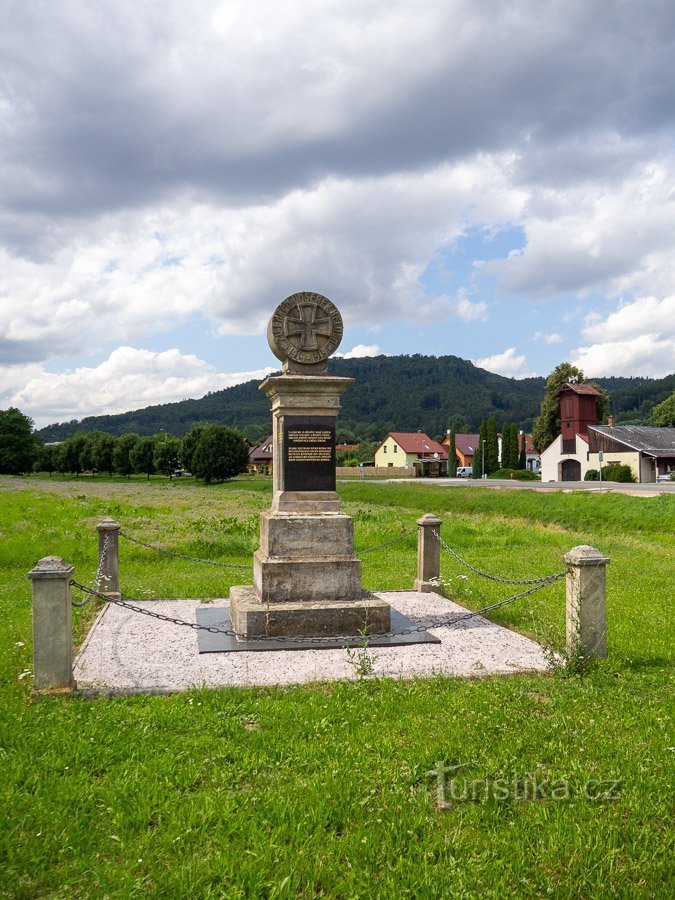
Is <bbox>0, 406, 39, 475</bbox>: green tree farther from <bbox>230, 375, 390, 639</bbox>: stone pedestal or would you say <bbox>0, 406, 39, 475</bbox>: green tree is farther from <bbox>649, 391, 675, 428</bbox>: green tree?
<bbox>230, 375, 390, 639</bbox>: stone pedestal

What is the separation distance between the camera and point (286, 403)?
9.16 metres

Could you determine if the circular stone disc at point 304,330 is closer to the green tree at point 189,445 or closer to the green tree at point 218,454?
the green tree at point 218,454

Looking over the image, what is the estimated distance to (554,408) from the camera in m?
64.4

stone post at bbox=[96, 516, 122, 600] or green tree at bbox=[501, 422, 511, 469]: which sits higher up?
green tree at bbox=[501, 422, 511, 469]

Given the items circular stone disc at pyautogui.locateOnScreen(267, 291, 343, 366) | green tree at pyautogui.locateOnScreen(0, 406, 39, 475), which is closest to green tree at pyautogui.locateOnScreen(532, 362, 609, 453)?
circular stone disc at pyautogui.locateOnScreen(267, 291, 343, 366)

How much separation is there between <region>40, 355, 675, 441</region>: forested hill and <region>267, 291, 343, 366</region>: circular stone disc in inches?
4751

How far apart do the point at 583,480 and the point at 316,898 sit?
186 feet

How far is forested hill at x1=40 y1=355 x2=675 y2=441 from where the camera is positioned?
5635 inches

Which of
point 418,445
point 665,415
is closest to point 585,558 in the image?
point 665,415

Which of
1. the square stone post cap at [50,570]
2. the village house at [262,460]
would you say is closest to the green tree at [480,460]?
the village house at [262,460]


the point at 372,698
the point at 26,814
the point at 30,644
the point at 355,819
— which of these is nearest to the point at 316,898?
the point at 355,819

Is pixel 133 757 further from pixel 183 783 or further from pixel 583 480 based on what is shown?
pixel 583 480

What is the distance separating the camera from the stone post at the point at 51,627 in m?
5.94

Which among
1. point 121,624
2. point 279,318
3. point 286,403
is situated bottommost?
point 121,624
